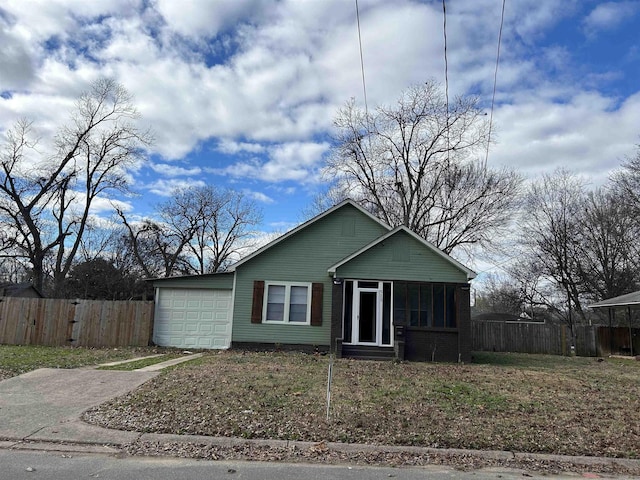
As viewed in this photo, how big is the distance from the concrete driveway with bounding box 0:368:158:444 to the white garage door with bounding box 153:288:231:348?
262 inches

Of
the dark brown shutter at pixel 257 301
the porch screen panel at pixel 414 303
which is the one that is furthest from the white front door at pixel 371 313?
the dark brown shutter at pixel 257 301

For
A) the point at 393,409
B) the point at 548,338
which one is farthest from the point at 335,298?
the point at 548,338

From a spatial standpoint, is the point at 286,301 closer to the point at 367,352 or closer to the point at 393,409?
the point at 367,352

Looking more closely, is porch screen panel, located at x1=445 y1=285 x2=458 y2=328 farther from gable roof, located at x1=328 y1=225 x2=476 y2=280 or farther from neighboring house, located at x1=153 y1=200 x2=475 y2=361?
gable roof, located at x1=328 y1=225 x2=476 y2=280

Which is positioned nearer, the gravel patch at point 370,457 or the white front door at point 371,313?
the gravel patch at point 370,457

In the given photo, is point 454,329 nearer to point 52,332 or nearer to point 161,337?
point 161,337

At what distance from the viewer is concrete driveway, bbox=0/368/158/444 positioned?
5.89 metres

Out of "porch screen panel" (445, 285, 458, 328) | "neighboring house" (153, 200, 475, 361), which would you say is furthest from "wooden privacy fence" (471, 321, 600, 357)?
"neighboring house" (153, 200, 475, 361)

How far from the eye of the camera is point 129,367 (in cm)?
1138

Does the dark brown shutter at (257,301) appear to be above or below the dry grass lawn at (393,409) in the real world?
above

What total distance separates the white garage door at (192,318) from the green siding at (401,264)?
491 cm

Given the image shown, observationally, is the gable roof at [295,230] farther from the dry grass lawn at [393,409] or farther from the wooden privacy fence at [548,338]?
the wooden privacy fence at [548,338]

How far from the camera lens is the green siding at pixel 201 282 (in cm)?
1736

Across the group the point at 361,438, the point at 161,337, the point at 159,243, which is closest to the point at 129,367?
the point at 161,337
